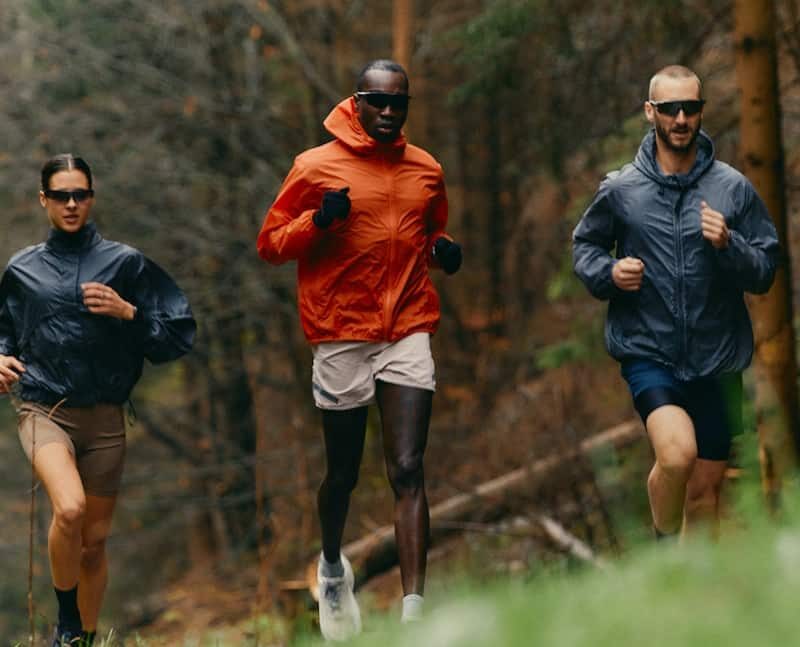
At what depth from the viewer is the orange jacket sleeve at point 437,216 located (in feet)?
25.7

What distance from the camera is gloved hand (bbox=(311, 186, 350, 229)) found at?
23.7 feet

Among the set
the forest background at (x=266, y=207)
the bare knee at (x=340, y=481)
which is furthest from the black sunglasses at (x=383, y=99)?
the forest background at (x=266, y=207)

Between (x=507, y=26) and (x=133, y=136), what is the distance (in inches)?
387

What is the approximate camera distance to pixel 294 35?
20.7 m

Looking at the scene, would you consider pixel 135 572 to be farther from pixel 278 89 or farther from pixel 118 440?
pixel 118 440

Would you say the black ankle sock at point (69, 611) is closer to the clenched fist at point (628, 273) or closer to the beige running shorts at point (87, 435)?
the beige running shorts at point (87, 435)

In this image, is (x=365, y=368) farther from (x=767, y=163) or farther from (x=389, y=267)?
(x=767, y=163)

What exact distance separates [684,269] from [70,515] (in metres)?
3.28

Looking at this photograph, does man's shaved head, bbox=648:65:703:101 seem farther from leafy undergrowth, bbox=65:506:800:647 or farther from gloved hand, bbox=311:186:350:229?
leafy undergrowth, bbox=65:506:800:647

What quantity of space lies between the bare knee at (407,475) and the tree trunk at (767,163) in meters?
2.97

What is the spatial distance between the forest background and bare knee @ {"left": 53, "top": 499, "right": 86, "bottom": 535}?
660cm

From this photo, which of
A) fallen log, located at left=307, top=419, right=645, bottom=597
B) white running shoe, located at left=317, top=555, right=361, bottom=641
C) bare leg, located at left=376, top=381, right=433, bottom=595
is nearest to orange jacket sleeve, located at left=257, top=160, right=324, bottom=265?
bare leg, located at left=376, top=381, right=433, bottom=595

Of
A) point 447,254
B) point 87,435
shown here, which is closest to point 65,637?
point 87,435

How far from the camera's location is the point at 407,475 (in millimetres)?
7320
